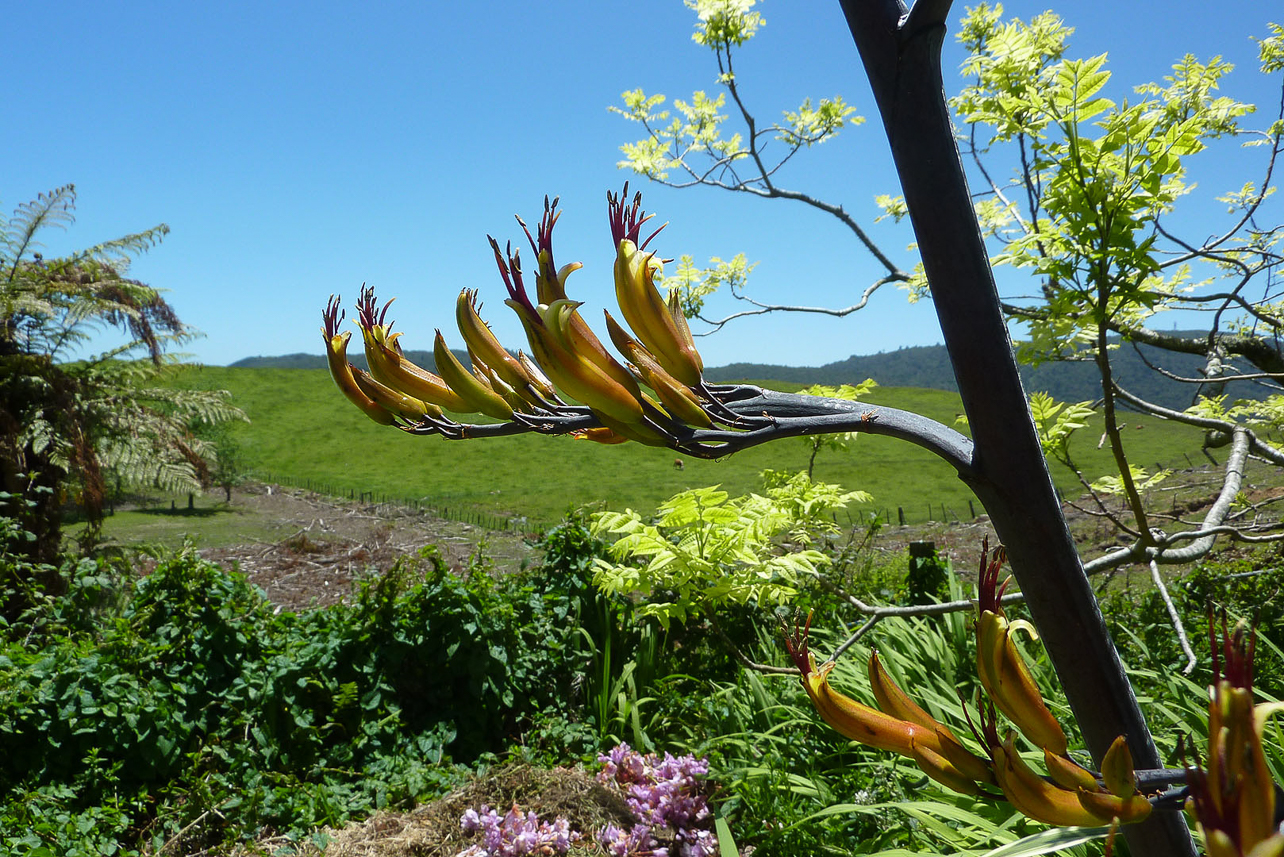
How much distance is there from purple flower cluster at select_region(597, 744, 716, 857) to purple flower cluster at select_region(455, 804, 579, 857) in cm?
22

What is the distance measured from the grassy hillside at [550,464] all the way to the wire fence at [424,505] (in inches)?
9.2

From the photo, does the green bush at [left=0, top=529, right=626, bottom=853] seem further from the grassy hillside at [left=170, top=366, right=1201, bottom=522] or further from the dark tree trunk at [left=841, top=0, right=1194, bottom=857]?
the grassy hillside at [left=170, top=366, right=1201, bottom=522]

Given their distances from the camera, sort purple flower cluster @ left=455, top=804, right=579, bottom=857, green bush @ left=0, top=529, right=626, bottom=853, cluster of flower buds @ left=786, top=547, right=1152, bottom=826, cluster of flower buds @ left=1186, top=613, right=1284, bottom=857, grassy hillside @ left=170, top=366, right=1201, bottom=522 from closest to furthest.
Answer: cluster of flower buds @ left=1186, top=613, right=1284, bottom=857 → cluster of flower buds @ left=786, top=547, right=1152, bottom=826 → purple flower cluster @ left=455, top=804, right=579, bottom=857 → green bush @ left=0, top=529, right=626, bottom=853 → grassy hillside @ left=170, top=366, right=1201, bottom=522

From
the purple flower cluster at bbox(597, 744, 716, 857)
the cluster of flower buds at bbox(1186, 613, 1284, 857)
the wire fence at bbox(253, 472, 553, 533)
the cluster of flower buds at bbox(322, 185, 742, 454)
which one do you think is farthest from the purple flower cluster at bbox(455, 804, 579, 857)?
the wire fence at bbox(253, 472, 553, 533)

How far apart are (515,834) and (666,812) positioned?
763 mm

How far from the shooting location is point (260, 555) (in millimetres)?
9555

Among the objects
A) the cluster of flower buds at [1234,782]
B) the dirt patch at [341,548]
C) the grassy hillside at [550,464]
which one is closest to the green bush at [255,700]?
the dirt patch at [341,548]

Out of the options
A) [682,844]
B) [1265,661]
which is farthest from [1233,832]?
[1265,661]

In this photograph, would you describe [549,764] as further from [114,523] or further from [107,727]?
[114,523]

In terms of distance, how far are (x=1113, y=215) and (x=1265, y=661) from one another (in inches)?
136

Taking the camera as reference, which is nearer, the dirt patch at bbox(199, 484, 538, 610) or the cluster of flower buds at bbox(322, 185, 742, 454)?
the cluster of flower buds at bbox(322, 185, 742, 454)

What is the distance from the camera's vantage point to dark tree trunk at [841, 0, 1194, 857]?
2.39 feet

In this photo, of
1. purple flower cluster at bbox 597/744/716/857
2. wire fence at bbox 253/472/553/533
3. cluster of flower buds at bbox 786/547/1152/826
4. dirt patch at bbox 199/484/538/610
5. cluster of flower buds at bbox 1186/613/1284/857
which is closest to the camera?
cluster of flower buds at bbox 1186/613/1284/857

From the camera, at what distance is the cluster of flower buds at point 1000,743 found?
1.94 feet
